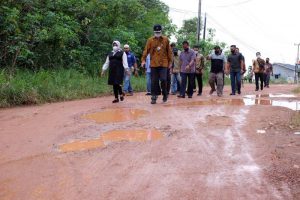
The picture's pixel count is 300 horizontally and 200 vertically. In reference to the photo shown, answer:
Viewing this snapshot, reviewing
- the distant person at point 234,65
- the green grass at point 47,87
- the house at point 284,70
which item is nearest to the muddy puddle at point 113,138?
the green grass at point 47,87

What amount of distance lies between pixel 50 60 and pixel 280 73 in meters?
72.5

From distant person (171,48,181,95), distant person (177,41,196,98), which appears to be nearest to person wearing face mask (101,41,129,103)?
distant person (177,41,196,98)

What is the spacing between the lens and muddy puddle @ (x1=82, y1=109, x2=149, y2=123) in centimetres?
898

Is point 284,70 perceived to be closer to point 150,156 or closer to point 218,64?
point 218,64

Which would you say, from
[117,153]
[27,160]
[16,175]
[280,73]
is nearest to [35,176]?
[16,175]

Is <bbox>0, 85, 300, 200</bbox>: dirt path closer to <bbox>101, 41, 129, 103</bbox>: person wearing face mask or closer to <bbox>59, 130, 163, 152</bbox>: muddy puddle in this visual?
<bbox>59, 130, 163, 152</bbox>: muddy puddle

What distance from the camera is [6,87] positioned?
1170 centimetres

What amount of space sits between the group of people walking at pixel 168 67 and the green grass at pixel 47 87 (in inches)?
49.9

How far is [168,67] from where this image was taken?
1182 centimetres

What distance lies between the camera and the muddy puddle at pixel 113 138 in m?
6.60

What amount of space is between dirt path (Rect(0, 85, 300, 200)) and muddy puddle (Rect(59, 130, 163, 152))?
0.02 meters

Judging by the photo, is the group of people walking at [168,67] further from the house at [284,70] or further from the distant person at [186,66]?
the house at [284,70]

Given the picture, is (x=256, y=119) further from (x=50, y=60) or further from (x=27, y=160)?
(x=50, y=60)

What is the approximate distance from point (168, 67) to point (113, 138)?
16.4ft
